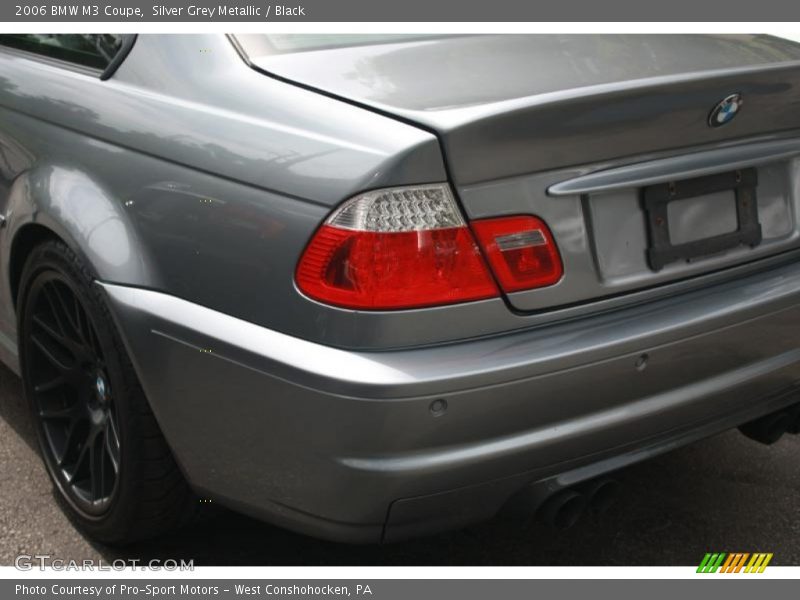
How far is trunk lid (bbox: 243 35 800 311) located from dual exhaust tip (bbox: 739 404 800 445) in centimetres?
46

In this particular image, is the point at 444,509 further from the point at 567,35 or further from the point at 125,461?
the point at 567,35

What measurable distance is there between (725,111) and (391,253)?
0.86 m

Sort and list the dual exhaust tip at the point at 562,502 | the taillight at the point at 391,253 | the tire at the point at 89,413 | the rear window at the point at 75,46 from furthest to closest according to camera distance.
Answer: the rear window at the point at 75,46
the tire at the point at 89,413
the dual exhaust tip at the point at 562,502
the taillight at the point at 391,253

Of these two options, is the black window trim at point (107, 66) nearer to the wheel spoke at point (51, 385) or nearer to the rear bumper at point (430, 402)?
the rear bumper at point (430, 402)

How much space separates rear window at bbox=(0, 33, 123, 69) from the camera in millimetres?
2762

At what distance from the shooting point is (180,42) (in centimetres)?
257

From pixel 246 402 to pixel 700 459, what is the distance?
1750 millimetres

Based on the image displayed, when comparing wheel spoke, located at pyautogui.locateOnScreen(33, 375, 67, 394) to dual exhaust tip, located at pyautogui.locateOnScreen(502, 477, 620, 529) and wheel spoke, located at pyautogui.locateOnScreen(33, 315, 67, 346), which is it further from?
dual exhaust tip, located at pyautogui.locateOnScreen(502, 477, 620, 529)

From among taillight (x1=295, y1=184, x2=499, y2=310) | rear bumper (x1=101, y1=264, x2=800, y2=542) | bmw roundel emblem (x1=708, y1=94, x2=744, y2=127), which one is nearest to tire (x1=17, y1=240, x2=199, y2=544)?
rear bumper (x1=101, y1=264, x2=800, y2=542)

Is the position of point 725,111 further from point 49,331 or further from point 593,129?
point 49,331

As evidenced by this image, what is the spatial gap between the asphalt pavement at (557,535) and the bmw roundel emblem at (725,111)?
0.97m

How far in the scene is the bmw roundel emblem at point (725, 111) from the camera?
243 centimetres

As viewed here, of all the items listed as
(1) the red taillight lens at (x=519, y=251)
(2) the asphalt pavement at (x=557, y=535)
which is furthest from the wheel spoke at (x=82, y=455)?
(1) the red taillight lens at (x=519, y=251)

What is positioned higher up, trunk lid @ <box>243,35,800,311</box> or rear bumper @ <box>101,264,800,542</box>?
trunk lid @ <box>243,35,800,311</box>
